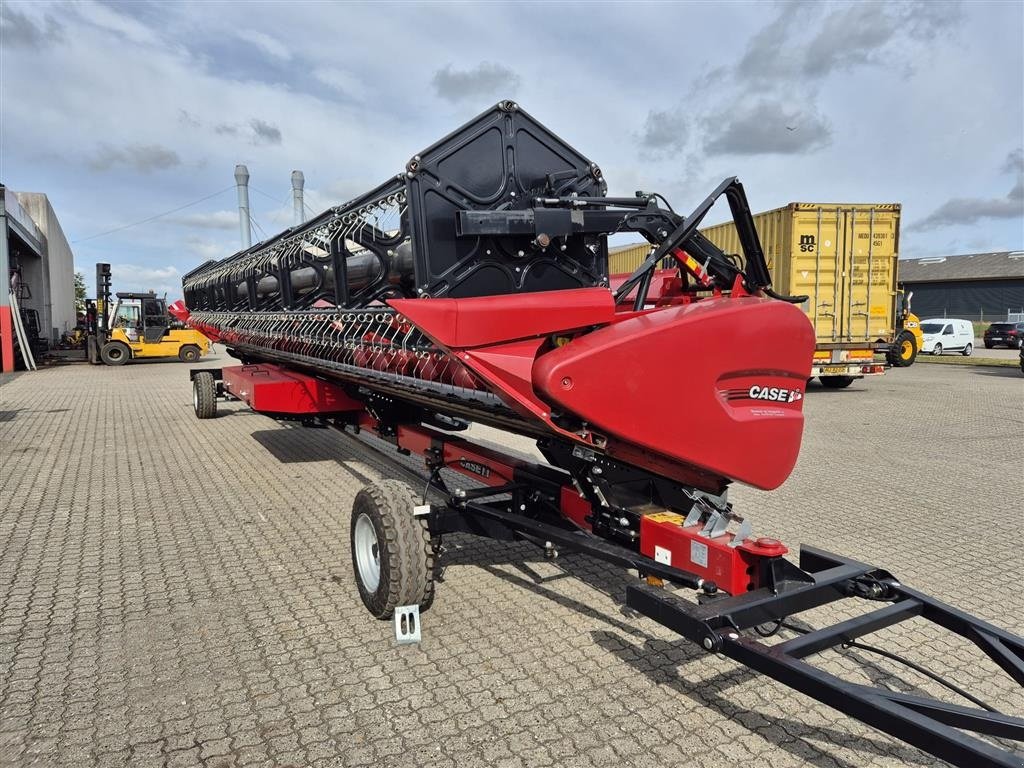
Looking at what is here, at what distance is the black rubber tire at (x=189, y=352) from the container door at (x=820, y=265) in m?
19.9

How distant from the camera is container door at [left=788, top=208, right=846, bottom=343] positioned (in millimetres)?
12555

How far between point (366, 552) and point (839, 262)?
1186 cm

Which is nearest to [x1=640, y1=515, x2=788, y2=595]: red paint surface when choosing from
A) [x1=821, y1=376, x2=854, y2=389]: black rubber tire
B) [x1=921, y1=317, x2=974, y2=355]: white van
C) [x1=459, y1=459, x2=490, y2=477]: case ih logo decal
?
[x1=459, y1=459, x2=490, y2=477]: case ih logo decal

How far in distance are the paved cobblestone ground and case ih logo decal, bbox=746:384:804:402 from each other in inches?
48.8

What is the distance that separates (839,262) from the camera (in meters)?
12.9

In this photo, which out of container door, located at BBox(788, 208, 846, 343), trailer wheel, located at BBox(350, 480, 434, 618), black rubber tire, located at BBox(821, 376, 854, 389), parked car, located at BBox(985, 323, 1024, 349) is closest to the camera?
trailer wheel, located at BBox(350, 480, 434, 618)

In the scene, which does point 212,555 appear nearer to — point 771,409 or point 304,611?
point 304,611

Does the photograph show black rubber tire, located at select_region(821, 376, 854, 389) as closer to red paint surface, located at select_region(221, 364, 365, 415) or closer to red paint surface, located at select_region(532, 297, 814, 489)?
red paint surface, located at select_region(221, 364, 365, 415)

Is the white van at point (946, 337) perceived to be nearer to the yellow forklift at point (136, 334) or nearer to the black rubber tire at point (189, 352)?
the yellow forklift at point (136, 334)

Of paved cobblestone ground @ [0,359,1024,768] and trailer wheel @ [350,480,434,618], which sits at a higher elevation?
trailer wheel @ [350,480,434,618]

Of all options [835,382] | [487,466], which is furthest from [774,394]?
[835,382]

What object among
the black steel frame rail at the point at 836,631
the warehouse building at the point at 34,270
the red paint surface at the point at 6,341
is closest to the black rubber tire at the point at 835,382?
the black steel frame rail at the point at 836,631

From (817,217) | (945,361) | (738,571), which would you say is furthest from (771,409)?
(945,361)

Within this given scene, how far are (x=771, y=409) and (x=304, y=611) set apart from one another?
2591 millimetres
